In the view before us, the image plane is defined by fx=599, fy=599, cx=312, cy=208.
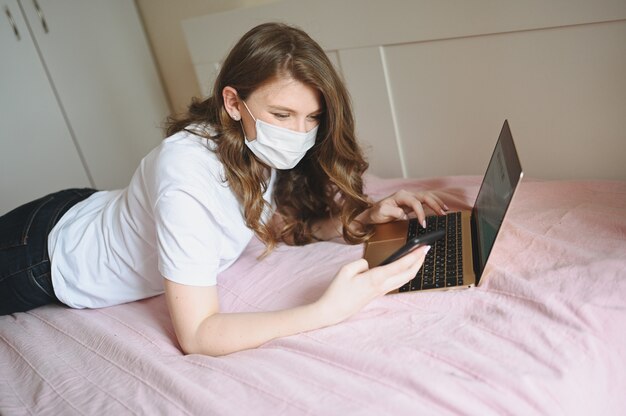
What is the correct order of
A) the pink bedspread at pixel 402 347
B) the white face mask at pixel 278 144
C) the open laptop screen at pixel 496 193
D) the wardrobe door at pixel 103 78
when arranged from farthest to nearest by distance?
the wardrobe door at pixel 103 78, the white face mask at pixel 278 144, the open laptop screen at pixel 496 193, the pink bedspread at pixel 402 347

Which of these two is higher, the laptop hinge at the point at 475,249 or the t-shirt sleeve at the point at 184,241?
the t-shirt sleeve at the point at 184,241

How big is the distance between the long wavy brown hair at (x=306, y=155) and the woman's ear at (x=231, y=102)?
0.4 inches

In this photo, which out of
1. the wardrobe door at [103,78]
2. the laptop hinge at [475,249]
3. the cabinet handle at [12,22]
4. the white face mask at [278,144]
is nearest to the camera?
the laptop hinge at [475,249]

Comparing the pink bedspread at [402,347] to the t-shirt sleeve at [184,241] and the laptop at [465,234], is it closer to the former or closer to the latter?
the laptop at [465,234]

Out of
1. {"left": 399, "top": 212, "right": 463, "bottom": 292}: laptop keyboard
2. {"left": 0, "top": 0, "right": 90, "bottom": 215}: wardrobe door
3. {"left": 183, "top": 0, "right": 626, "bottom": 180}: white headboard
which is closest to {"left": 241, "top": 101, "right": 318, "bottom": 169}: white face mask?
{"left": 399, "top": 212, "right": 463, "bottom": 292}: laptop keyboard

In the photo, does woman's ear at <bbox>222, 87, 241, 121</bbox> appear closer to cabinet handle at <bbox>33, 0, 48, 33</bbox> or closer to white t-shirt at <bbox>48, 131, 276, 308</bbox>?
white t-shirt at <bbox>48, 131, 276, 308</bbox>

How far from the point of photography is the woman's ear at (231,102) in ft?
3.92

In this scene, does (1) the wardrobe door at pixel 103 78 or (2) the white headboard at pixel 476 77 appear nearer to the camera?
(2) the white headboard at pixel 476 77

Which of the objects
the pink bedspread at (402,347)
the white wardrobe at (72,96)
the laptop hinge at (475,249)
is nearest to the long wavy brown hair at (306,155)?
the pink bedspread at (402,347)

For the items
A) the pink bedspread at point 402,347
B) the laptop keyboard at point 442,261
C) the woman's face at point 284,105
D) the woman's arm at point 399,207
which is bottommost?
the pink bedspread at point 402,347

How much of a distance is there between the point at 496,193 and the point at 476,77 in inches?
21.6

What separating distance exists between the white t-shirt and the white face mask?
0.09 m

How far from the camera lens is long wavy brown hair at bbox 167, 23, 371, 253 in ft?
3.75

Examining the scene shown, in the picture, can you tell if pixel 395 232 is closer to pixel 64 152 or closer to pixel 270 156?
pixel 270 156
